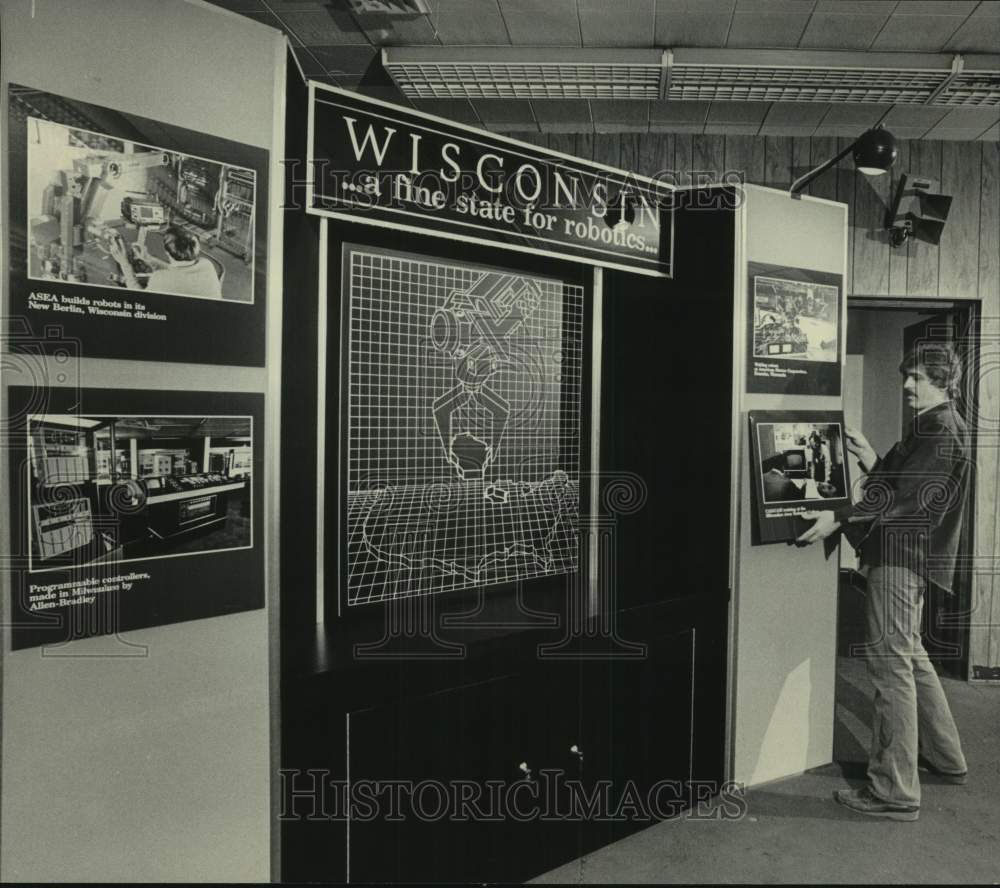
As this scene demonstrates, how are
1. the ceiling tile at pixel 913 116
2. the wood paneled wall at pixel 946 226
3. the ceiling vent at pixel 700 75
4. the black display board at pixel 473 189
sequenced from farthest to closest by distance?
the wood paneled wall at pixel 946 226, the ceiling tile at pixel 913 116, the ceiling vent at pixel 700 75, the black display board at pixel 473 189

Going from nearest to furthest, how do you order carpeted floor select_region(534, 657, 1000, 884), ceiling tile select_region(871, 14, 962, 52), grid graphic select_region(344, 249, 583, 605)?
1. grid graphic select_region(344, 249, 583, 605)
2. carpeted floor select_region(534, 657, 1000, 884)
3. ceiling tile select_region(871, 14, 962, 52)

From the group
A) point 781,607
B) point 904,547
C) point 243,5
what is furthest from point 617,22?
point 781,607

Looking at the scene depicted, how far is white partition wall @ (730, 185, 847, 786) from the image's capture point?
2852 millimetres

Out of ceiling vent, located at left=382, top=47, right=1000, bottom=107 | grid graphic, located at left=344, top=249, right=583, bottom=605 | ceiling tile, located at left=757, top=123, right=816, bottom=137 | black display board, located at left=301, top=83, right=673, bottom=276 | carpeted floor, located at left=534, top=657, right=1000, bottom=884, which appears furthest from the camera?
ceiling tile, located at left=757, top=123, right=816, bottom=137

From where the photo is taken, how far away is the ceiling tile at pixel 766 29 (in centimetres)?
299

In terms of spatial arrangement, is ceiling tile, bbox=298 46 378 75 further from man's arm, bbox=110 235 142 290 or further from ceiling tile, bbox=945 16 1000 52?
ceiling tile, bbox=945 16 1000 52

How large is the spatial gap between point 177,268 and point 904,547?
9.13ft

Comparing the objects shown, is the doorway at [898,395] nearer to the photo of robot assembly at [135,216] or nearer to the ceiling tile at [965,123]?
the ceiling tile at [965,123]

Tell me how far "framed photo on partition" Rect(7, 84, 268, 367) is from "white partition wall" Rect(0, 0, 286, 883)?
1.2 inches

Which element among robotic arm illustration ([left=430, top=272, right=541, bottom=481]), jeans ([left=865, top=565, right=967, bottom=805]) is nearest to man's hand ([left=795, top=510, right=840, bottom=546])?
jeans ([left=865, top=565, right=967, bottom=805])

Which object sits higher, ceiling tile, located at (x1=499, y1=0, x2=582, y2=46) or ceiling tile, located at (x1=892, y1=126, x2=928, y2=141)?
ceiling tile, located at (x1=499, y1=0, x2=582, y2=46)

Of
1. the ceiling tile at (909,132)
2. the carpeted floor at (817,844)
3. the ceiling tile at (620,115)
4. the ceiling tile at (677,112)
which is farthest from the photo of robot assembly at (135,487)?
the ceiling tile at (909,132)

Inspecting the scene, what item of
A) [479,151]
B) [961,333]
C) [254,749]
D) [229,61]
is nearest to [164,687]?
[254,749]

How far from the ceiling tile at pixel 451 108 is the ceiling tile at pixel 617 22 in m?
0.92
